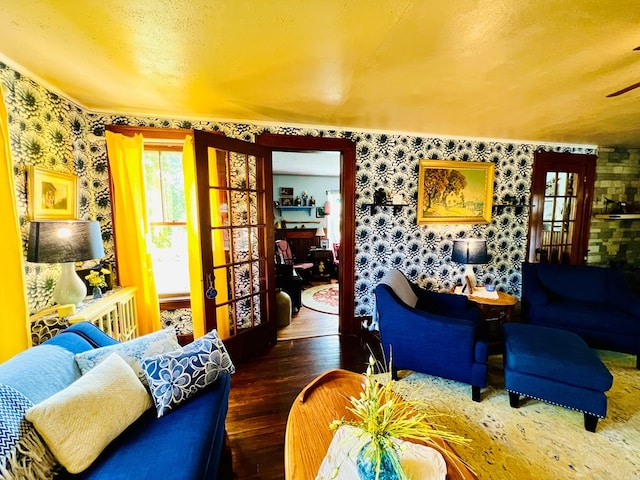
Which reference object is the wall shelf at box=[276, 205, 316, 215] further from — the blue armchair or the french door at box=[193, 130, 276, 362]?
the blue armchair

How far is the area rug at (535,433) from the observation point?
158cm

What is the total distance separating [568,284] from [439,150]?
7.15 ft

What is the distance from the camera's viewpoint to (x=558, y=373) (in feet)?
6.17

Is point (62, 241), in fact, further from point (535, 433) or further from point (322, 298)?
point (322, 298)

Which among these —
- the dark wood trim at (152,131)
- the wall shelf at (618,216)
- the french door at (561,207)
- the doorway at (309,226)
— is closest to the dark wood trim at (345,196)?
the doorway at (309,226)

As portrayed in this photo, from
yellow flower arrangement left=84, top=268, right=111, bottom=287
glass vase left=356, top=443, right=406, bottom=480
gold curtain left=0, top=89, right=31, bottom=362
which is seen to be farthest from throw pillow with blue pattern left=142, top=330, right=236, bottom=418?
yellow flower arrangement left=84, top=268, right=111, bottom=287

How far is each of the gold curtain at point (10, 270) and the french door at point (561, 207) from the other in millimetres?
5167

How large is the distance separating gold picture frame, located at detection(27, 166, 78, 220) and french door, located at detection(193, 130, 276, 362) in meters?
1.03

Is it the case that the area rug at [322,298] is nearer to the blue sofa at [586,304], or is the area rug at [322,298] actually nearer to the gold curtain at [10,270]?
the blue sofa at [586,304]

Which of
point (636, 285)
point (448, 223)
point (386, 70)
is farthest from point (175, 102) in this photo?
point (636, 285)

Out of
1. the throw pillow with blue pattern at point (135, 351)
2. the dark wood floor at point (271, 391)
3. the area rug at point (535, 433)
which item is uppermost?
the throw pillow with blue pattern at point (135, 351)

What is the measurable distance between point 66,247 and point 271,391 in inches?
71.7

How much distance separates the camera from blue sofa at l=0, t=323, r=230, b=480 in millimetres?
1122

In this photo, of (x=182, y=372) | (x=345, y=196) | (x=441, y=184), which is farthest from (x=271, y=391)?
(x=441, y=184)
